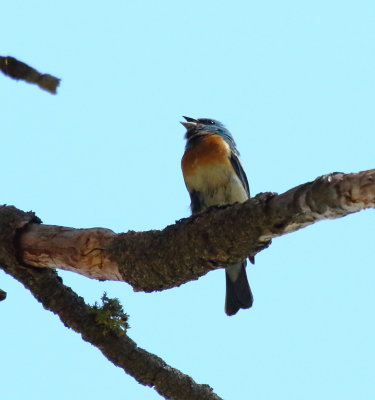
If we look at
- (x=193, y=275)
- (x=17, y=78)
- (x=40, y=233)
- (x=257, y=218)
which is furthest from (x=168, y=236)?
(x=17, y=78)

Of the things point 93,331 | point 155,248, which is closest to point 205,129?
point 93,331

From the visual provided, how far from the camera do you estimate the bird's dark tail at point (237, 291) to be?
644cm

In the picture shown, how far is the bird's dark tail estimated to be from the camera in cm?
644

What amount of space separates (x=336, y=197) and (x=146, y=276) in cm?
131

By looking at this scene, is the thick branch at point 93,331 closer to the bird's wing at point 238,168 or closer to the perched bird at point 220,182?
the perched bird at point 220,182

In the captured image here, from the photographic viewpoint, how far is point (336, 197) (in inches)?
117

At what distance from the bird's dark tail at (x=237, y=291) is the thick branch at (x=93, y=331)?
Result: 7.14 ft

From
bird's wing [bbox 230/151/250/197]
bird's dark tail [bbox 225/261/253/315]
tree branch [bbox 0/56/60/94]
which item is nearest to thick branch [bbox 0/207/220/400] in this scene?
bird's dark tail [bbox 225/261/253/315]

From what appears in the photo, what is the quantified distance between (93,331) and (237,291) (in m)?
2.52

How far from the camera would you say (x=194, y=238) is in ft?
11.8

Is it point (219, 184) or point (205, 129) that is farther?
point (205, 129)

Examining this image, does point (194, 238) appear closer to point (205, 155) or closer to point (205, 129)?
point (205, 155)

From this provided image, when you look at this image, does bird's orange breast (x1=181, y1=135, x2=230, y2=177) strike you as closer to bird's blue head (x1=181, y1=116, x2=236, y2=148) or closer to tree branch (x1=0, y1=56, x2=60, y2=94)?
bird's blue head (x1=181, y1=116, x2=236, y2=148)

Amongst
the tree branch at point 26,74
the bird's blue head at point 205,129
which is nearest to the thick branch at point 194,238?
the tree branch at point 26,74
